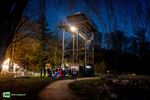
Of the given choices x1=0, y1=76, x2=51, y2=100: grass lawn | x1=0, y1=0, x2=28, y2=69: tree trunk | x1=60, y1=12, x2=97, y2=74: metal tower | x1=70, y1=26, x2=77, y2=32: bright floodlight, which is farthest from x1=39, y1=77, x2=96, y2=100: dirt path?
x1=70, y1=26, x2=77, y2=32: bright floodlight

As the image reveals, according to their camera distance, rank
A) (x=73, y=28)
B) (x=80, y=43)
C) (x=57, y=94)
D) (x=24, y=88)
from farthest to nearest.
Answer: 1. (x=80, y=43)
2. (x=73, y=28)
3. (x=24, y=88)
4. (x=57, y=94)

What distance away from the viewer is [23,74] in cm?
3384

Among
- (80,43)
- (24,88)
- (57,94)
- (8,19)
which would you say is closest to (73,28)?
(80,43)

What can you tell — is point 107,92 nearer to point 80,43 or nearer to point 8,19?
point 8,19

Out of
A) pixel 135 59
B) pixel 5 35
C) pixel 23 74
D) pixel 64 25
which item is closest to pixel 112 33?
pixel 5 35

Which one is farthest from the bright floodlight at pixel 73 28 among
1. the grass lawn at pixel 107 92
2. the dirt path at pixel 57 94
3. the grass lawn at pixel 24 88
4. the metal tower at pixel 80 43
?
the dirt path at pixel 57 94

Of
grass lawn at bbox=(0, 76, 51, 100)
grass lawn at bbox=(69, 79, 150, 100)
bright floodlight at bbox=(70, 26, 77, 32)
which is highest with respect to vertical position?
bright floodlight at bbox=(70, 26, 77, 32)

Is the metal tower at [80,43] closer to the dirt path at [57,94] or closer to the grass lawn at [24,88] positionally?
the grass lawn at [24,88]

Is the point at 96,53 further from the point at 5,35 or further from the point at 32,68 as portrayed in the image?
the point at 5,35

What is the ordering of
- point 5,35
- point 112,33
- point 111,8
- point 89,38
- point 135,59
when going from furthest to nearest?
1. point 135,59
2. point 89,38
3. point 112,33
4. point 111,8
5. point 5,35

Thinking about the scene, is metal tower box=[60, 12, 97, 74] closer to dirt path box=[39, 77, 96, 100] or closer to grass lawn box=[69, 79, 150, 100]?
grass lawn box=[69, 79, 150, 100]

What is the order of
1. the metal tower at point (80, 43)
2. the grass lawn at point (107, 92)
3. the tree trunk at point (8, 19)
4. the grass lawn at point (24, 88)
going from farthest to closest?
the metal tower at point (80, 43) < the grass lawn at point (107, 92) < the grass lawn at point (24, 88) < the tree trunk at point (8, 19)

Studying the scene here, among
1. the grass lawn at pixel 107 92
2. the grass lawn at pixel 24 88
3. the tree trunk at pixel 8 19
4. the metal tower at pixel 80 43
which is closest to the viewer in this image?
the tree trunk at pixel 8 19

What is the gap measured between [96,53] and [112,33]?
47.6 metres
